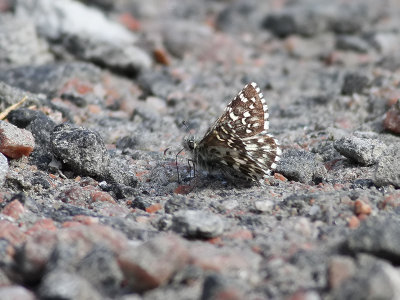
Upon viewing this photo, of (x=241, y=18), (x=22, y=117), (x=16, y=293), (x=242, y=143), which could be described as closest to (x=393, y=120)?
(x=242, y=143)

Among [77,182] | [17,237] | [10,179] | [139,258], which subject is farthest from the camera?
[77,182]

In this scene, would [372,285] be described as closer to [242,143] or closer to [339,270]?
[339,270]

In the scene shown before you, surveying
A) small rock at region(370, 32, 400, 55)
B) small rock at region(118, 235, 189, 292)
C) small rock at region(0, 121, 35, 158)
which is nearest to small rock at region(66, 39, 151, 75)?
small rock at region(0, 121, 35, 158)

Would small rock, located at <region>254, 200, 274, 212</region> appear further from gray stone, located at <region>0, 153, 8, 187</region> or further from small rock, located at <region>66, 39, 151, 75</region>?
small rock, located at <region>66, 39, 151, 75</region>

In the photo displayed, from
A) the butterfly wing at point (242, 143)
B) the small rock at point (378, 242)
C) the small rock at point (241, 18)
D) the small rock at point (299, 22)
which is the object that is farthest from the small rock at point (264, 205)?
the small rock at point (241, 18)

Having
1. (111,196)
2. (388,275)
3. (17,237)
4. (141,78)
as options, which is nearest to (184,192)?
(111,196)

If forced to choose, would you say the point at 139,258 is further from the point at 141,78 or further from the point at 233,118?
the point at 141,78

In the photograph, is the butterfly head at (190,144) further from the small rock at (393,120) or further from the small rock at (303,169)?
the small rock at (393,120)

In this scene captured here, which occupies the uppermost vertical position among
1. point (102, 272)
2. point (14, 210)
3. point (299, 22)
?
point (299, 22)
